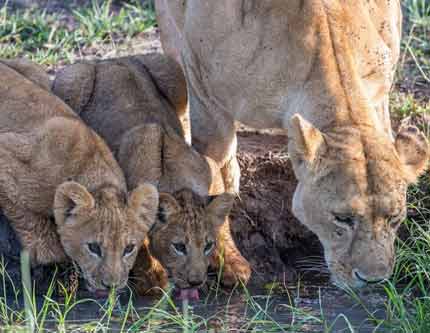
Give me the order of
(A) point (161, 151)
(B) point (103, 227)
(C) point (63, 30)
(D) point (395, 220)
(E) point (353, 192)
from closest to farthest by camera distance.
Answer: (E) point (353, 192), (D) point (395, 220), (B) point (103, 227), (A) point (161, 151), (C) point (63, 30)

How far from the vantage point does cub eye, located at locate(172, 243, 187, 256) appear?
6711 millimetres

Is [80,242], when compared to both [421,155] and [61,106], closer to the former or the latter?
[61,106]

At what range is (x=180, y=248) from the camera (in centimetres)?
673

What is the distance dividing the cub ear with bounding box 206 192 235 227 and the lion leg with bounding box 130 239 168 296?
0.43 meters

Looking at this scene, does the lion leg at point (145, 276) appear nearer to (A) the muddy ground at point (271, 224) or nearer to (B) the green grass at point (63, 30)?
(A) the muddy ground at point (271, 224)

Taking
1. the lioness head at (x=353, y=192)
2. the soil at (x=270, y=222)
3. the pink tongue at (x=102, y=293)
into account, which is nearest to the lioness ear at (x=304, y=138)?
the lioness head at (x=353, y=192)

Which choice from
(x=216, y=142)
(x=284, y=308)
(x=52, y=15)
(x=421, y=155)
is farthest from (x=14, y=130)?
(x=52, y=15)

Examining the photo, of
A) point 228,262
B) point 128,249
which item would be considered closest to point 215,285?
point 228,262

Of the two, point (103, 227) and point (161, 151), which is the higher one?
point (161, 151)

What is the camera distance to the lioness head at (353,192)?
6.26 metres

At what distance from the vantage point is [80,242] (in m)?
6.58

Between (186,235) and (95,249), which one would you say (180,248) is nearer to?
(186,235)

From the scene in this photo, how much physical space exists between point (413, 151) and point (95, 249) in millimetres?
1787

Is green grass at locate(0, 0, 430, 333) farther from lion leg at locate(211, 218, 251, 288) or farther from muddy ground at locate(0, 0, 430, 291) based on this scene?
muddy ground at locate(0, 0, 430, 291)
